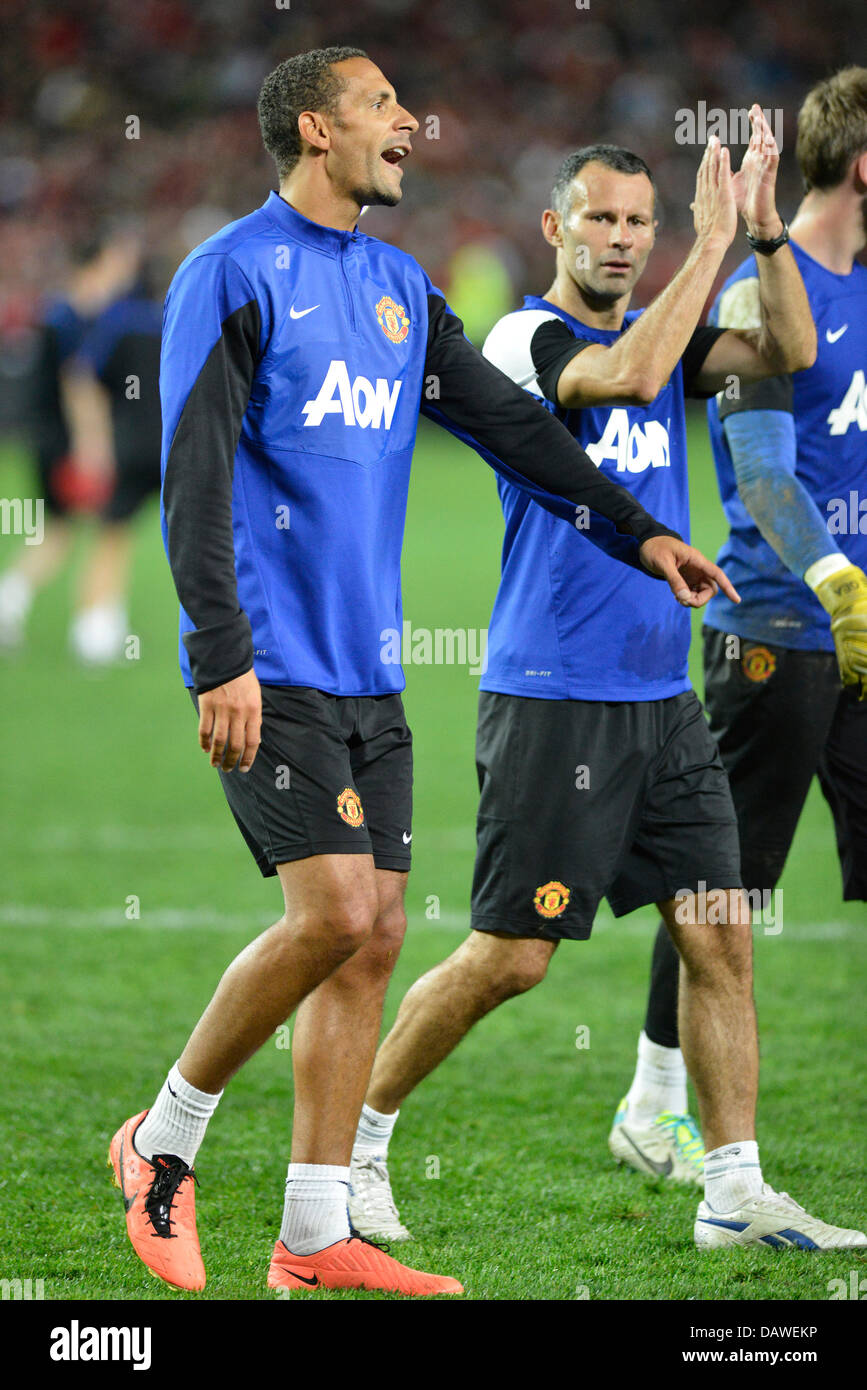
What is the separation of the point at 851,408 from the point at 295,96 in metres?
1.60

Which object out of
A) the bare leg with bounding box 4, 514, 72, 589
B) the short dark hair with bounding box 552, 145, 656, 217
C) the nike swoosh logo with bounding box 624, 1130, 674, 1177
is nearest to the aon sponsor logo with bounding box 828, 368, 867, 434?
the short dark hair with bounding box 552, 145, 656, 217

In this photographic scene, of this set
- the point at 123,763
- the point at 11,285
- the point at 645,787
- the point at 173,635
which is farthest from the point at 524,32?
the point at 645,787

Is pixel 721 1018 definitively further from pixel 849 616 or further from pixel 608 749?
pixel 849 616

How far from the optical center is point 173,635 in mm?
13016

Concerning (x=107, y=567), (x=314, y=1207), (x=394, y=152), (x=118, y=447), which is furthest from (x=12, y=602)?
(x=314, y=1207)

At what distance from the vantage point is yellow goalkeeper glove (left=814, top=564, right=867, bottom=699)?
368cm

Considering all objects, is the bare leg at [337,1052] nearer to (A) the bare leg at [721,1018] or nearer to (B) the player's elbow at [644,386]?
(A) the bare leg at [721,1018]

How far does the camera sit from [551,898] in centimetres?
364

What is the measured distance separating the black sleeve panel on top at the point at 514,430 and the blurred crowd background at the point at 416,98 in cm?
2398

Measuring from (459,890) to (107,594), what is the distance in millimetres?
5847

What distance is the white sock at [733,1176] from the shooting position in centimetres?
357

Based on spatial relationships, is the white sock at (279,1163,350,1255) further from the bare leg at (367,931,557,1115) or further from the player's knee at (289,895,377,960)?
the bare leg at (367,931,557,1115)

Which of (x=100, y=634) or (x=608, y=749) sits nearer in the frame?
(x=608, y=749)

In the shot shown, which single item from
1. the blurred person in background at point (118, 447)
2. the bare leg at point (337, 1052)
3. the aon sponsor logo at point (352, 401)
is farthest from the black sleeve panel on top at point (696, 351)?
the blurred person in background at point (118, 447)
